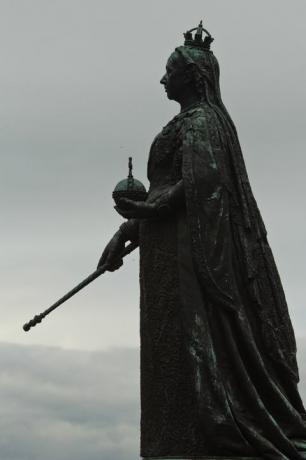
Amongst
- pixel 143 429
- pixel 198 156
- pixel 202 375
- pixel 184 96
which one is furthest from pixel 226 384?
pixel 184 96

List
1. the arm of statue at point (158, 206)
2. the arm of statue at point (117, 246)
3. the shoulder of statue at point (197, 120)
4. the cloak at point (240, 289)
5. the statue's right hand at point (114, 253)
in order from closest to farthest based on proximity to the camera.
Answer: the cloak at point (240, 289) < the arm of statue at point (158, 206) < the shoulder of statue at point (197, 120) < the arm of statue at point (117, 246) < the statue's right hand at point (114, 253)

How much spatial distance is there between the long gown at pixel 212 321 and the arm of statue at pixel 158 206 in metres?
0.09

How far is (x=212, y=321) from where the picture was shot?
914cm

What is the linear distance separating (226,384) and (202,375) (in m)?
0.26

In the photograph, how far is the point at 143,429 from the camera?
966 centimetres

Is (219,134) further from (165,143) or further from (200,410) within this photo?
(200,410)

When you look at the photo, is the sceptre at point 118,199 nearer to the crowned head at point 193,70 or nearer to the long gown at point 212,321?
the long gown at point 212,321

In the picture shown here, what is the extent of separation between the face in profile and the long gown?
15.2 inches

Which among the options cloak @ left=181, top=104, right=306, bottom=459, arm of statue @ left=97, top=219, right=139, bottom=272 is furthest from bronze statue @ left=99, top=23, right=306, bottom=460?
arm of statue @ left=97, top=219, right=139, bottom=272

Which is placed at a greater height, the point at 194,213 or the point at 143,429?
the point at 194,213

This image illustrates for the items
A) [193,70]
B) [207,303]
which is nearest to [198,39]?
[193,70]

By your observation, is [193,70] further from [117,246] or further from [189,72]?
[117,246]

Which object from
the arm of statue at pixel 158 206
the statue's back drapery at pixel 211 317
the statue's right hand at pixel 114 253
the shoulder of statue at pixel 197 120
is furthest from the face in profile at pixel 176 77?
the statue's right hand at pixel 114 253

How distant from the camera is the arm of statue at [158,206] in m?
9.65
